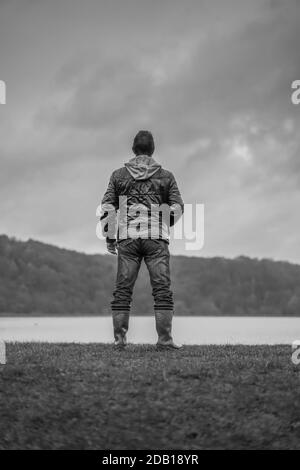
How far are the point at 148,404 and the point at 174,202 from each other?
14.0ft

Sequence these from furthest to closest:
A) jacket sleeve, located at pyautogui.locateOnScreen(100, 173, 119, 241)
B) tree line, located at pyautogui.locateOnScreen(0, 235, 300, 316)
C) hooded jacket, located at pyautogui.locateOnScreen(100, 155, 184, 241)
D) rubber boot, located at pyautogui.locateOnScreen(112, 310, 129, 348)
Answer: tree line, located at pyautogui.locateOnScreen(0, 235, 300, 316) < jacket sleeve, located at pyautogui.locateOnScreen(100, 173, 119, 241) < hooded jacket, located at pyautogui.locateOnScreen(100, 155, 184, 241) < rubber boot, located at pyautogui.locateOnScreen(112, 310, 129, 348)

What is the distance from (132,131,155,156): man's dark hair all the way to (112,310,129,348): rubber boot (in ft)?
8.93

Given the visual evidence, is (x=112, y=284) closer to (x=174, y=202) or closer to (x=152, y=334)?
(x=152, y=334)

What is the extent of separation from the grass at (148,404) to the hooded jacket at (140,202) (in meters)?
2.39

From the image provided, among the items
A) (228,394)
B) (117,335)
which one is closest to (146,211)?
(117,335)

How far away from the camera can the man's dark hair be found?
34.6ft

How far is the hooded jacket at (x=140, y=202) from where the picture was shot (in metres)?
10.3

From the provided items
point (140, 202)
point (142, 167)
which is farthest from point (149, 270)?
point (142, 167)

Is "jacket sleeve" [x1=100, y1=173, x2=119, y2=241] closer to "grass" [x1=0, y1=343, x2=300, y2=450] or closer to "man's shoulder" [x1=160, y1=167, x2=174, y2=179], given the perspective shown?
"man's shoulder" [x1=160, y1=167, x2=174, y2=179]

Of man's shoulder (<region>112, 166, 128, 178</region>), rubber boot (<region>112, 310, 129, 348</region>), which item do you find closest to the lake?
rubber boot (<region>112, 310, 129, 348</region>)

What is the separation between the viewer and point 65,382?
7520mm

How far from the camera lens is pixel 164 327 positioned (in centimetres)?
1003

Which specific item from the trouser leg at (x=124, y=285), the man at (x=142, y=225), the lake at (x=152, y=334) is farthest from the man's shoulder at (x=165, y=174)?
the lake at (x=152, y=334)
